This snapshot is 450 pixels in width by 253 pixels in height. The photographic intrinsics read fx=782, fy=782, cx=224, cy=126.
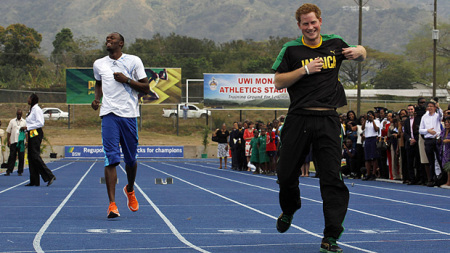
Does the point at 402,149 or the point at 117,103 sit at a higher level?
the point at 117,103

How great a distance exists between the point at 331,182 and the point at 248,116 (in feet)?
233

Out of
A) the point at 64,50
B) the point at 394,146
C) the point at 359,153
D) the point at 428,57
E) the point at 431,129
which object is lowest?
the point at 359,153

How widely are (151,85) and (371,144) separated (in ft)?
128

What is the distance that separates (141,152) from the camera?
5022 cm

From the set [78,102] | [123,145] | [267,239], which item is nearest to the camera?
[267,239]

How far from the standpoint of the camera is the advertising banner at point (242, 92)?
58438 mm

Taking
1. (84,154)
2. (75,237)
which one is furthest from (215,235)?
(84,154)

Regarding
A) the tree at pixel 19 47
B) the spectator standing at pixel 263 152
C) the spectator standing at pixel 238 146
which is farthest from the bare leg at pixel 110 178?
the tree at pixel 19 47

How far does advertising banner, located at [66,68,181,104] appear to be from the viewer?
58125 mm

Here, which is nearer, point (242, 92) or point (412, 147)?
point (412, 147)

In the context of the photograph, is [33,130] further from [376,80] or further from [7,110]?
[376,80]

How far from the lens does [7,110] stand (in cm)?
6775

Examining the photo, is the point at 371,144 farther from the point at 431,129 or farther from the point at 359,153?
the point at 431,129

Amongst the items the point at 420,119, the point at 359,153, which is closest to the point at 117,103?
the point at 420,119
